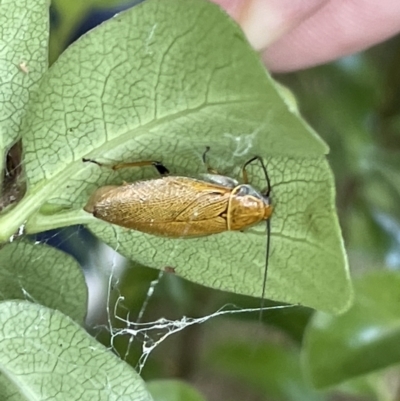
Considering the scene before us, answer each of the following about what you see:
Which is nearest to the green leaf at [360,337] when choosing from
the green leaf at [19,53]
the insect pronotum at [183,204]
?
the insect pronotum at [183,204]

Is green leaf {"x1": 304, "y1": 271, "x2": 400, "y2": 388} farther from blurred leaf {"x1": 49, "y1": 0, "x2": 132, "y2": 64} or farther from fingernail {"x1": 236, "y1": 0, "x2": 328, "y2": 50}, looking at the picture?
blurred leaf {"x1": 49, "y1": 0, "x2": 132, "y2": 64}

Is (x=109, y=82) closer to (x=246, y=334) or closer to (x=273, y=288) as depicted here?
(x=273, y=288)

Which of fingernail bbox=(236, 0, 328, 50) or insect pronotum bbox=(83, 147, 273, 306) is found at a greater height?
fingernail bbox=(236, 0, 328, 50)

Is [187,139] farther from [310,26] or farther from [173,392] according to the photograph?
[173,392]

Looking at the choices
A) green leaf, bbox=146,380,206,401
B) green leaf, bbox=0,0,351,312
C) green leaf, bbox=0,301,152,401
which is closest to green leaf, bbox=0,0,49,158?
green leaf, bbox=0,0,351,312

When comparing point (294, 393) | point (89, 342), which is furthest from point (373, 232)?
point (89, 342)

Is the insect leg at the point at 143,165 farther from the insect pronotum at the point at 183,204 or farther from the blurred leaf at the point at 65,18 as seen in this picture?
the blurred leaf at the point at 65,18
